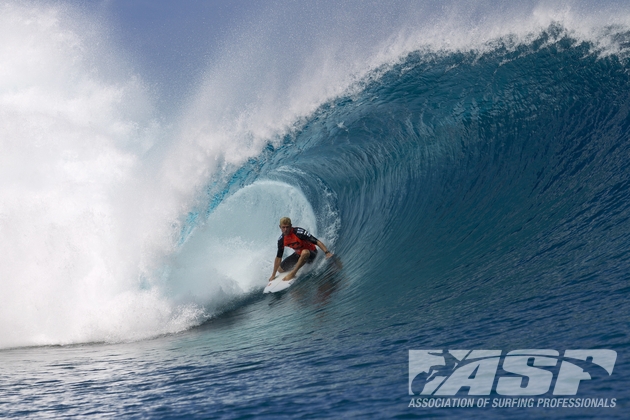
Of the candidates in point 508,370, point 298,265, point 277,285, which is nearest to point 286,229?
point 298,265

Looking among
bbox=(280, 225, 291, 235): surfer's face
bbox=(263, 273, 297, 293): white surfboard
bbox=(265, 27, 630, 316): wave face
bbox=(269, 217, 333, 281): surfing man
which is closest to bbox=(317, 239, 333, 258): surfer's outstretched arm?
bbox=(269, 217, 333, 281): surfing man

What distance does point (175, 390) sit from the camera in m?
5.03

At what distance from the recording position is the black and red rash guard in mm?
9961

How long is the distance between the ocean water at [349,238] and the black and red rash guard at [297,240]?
50 centimetres

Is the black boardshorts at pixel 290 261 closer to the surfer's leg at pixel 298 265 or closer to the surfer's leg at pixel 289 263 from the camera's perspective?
the surfer's leg at pixel 289 263

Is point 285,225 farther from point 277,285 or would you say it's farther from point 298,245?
point 277,285

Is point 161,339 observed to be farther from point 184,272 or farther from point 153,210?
point 153,210

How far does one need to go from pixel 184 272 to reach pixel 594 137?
7456 mm

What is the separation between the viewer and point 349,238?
11.0 metres

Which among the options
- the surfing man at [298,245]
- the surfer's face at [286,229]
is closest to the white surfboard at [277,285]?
the surfing man at [298,245]

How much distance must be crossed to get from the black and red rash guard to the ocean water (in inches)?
19.8

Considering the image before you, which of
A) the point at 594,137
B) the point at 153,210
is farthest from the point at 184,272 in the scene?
the point at 594,137

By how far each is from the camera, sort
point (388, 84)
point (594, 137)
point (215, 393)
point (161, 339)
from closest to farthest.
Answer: point (215, 393) → point (161, 339) → point (594, 137) → point (388, 84)

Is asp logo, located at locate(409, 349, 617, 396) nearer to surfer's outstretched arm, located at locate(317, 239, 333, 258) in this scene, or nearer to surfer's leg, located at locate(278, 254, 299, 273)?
surfer's outstretched arm, located at locate(317, 239, 333, 258)
